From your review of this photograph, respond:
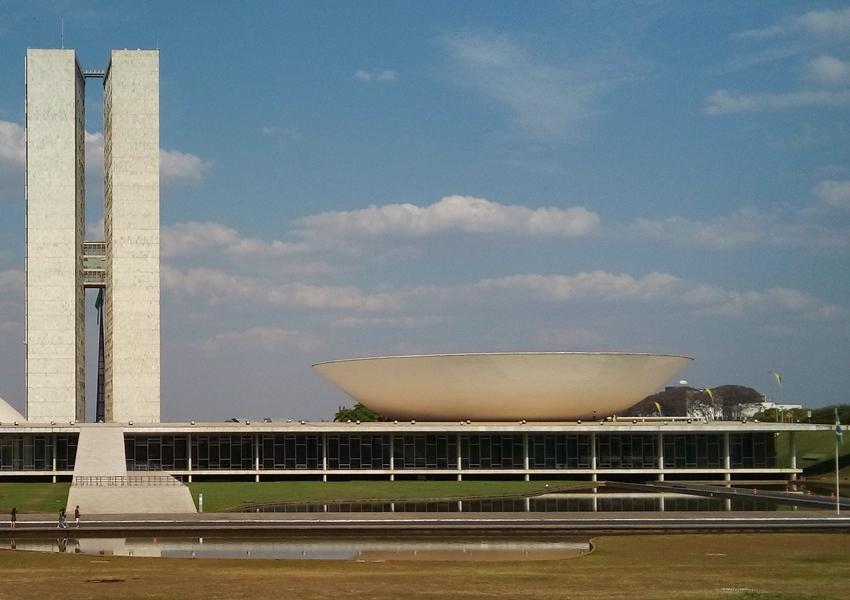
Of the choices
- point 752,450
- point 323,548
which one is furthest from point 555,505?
point 752,450

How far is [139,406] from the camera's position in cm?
6681

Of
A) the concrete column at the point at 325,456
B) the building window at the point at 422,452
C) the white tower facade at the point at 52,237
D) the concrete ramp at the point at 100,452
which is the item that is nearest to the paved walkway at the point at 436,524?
the concrete ramp at the point at 100,452

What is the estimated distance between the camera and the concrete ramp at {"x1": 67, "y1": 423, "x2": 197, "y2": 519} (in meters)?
36.6

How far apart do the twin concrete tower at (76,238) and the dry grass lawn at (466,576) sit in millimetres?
43290

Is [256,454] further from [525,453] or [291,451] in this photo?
[525,453]

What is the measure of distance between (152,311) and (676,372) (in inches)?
1251

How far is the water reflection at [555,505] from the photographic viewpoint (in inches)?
1419

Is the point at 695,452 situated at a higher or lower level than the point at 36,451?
lower

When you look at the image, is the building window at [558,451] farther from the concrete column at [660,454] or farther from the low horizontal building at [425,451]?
the concrete column at [660,454]

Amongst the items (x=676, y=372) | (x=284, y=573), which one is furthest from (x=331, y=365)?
(x=284, y=573)

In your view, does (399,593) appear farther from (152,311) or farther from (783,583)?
(152,311)

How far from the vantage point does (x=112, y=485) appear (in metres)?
41.4

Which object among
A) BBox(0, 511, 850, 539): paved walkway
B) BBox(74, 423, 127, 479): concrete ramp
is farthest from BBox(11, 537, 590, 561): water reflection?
BBox(74, 423, 127, 479): concrete ramp

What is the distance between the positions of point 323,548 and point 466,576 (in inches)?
234
